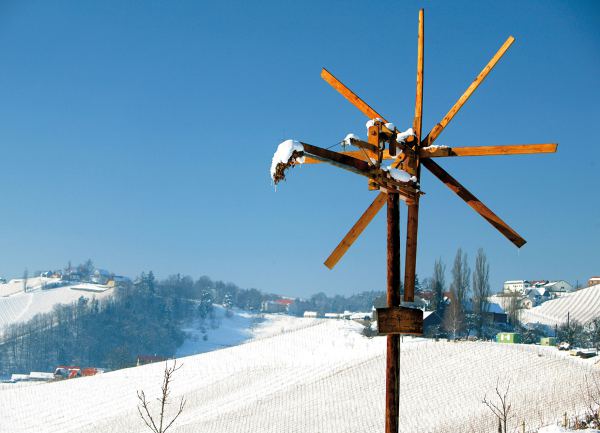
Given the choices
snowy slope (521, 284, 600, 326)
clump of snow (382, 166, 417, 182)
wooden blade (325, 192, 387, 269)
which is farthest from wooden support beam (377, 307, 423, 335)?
snowy slope (521, 284, 600, 326)

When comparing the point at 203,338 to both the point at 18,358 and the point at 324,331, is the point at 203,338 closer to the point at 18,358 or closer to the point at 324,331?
the point at 18,358

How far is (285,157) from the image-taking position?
525 centimetres

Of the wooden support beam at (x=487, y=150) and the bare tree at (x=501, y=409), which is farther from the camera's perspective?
the bare tree at (x=501, y=409)

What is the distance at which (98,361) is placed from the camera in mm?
167875

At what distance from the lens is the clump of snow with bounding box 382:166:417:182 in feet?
19.4

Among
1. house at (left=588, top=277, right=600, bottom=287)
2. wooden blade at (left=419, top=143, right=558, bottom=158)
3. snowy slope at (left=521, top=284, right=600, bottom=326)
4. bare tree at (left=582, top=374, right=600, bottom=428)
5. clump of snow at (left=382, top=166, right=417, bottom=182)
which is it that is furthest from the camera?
house at (left=588, top=277, right=600, bottom=287)

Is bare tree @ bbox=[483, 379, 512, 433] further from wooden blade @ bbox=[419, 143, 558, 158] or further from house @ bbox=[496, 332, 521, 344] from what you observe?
house @ bbox=[496, 332, 521, 344]

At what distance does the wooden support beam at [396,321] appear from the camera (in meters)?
6.13

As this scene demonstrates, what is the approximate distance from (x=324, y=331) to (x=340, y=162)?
4717 centimetres

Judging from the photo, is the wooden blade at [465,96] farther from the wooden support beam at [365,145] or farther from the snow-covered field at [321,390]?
the snow-covered field at [321,390]

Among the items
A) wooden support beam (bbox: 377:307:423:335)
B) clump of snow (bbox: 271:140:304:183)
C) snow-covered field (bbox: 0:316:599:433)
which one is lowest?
snow-covered field (bbox: 0:316:599:433)

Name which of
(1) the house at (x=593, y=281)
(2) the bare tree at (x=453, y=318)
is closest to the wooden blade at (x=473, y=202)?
(2) the bare tree at (x=453, y=318)

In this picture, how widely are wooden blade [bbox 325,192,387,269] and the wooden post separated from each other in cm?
42

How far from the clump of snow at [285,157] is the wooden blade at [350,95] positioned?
1720mm
